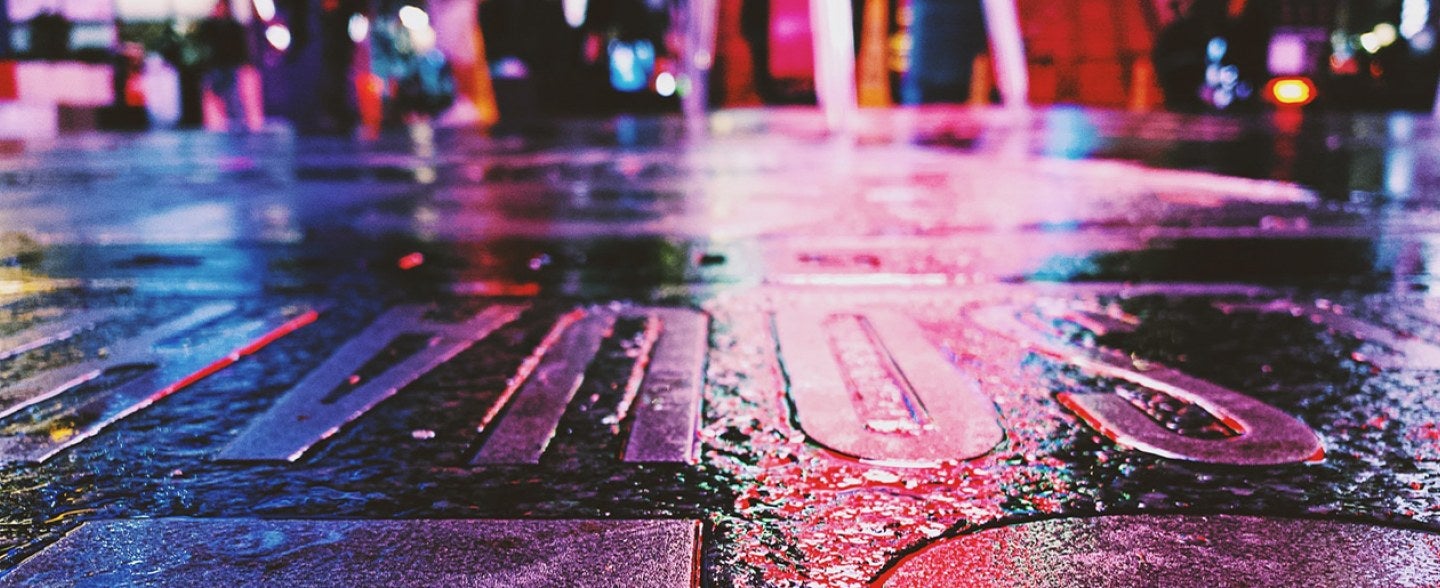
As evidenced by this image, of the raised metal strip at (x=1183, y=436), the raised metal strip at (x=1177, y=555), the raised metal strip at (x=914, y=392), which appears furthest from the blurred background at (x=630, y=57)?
the raised metal strip at (x=1177, y=555)

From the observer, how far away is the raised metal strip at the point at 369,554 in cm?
111

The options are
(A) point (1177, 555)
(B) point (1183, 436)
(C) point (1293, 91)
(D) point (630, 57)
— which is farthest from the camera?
(D) point (630, 57)

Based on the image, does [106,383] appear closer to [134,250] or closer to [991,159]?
[134,250]

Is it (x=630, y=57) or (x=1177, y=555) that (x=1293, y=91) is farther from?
(x=1177, y=555)

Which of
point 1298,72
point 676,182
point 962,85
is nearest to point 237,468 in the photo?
point 676,182

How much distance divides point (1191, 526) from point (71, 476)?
1550mm

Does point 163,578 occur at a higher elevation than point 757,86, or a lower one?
lower

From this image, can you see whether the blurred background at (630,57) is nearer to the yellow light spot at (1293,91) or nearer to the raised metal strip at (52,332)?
the yellow light spot at (1293,91)

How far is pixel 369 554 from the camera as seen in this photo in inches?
46.5

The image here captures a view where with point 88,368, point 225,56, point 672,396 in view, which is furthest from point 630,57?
point 672,396

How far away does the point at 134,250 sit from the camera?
382 centimetres

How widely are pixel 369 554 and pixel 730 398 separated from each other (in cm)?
81

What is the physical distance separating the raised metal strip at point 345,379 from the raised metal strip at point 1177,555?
3.35 ft

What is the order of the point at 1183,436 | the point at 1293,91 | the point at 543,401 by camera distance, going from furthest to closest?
the point at 1293,91 → the point at 543,401 → the point at 1183,436
